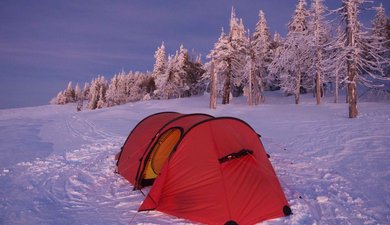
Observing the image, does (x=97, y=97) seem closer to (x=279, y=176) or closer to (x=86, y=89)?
(x=86, y=89)

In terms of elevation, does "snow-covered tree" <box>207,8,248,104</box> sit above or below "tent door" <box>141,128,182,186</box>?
above

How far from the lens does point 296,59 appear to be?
35562mm

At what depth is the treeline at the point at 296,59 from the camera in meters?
20.8

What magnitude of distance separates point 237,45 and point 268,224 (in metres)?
38.4

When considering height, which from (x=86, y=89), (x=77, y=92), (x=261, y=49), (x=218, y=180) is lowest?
(x=218, y=180)

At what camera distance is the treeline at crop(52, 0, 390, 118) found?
20.8m

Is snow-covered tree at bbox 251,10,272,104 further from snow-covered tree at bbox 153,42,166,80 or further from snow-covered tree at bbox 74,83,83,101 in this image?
snow-covered tree at bbox 74,83,83,101

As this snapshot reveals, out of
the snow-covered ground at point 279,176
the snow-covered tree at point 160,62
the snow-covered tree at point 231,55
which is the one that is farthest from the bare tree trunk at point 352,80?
the snow-covered tree at point 160,62

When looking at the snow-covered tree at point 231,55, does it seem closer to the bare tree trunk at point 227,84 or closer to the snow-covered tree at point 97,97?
the bare tree trunk at point 227,84

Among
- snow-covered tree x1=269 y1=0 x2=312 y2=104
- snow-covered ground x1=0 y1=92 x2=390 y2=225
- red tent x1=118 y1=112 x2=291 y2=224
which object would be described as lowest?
snow-covered ground x1=0 y1=92 x2=390 y2=225

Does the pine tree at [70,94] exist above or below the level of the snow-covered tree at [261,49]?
below

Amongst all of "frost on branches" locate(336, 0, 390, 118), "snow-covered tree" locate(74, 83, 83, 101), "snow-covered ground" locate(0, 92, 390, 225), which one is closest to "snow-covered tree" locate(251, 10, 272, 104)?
"frost on branches" locate(336, 0, 390, 118)

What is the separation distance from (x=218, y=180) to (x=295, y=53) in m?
30.8

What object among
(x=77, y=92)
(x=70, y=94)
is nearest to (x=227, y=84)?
(x=77, y=92)
